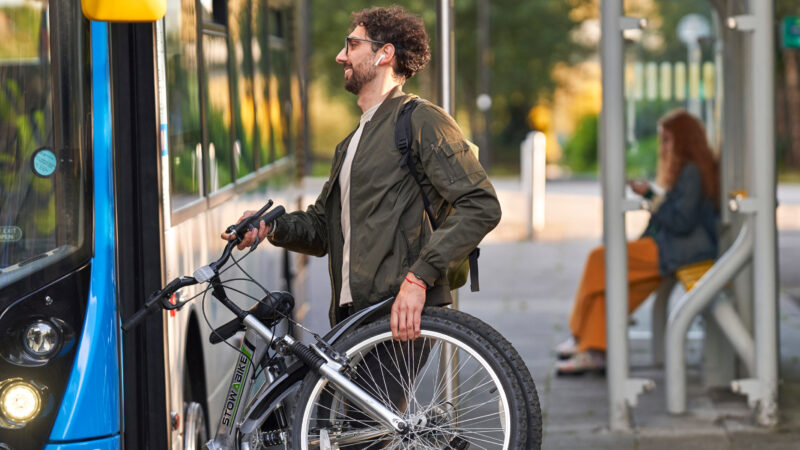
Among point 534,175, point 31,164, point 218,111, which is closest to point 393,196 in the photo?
point 31,164

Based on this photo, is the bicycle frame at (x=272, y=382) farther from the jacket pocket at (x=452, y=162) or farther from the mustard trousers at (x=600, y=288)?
the mustard trousers at (x=600, y=288)

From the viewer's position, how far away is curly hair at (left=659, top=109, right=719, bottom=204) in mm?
7488

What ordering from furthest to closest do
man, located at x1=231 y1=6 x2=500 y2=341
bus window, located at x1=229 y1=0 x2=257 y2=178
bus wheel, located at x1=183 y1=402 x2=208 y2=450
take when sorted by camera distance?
bus window, located at x1=229 y1=0 x2=257 y2=178 → bus wheel, located at x1=183 y1=402 x2=208 y2=450 → man, located at x1=231 y1=6 x2=500 y2=341

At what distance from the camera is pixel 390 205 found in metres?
4.08

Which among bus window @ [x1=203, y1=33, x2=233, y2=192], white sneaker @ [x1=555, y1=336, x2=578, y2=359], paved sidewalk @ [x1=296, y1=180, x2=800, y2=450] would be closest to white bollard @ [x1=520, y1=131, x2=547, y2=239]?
paved sidewalk @ [x1=296, y1=180, x2=800, y2=450]

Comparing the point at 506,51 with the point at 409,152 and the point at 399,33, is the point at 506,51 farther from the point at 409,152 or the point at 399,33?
the point at 409,152

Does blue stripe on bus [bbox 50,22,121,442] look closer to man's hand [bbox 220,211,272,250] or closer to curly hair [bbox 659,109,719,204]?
man's hand [bbox 220,211,272,250]

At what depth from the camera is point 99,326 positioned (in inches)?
152

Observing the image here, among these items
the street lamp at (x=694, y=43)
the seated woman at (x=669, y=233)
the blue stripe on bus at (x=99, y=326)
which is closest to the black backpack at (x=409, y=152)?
the blue stripe on bus at (x=99, y=326)

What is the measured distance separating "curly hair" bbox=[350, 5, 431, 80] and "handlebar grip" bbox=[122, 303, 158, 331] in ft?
3.67

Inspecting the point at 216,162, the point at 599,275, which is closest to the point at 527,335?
the point at 599,275

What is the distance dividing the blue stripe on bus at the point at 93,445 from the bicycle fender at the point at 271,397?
40 centimetres

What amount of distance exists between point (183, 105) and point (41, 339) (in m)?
1.13

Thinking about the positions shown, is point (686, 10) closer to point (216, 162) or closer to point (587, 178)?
point (216, 162)
